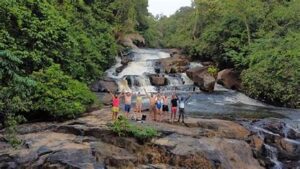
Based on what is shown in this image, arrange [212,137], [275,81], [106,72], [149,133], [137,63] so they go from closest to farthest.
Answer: [149,133]
[212,137]
[275,81]
[106,72]
[137,63]

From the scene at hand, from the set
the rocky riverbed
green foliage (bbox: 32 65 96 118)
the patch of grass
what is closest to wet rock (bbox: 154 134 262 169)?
the rocky riverbed

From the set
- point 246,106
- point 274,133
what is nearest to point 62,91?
point 274,133

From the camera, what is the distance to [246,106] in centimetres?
2955

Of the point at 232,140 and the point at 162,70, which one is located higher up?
the point at 162,70

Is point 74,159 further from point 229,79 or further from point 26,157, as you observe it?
point 229,79

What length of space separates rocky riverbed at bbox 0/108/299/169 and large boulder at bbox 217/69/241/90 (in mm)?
17890

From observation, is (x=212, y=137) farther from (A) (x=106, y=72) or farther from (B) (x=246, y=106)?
(A) (x=106, y=72)

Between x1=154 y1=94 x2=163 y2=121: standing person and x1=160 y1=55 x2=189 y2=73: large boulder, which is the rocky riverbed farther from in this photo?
x1=160 y1=55 x2=189 y2=73: large boulder

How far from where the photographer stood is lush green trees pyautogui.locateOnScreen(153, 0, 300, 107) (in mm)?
31252

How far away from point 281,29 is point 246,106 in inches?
474

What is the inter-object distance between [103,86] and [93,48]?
3144 mm

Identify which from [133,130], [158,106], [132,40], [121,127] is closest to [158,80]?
[158,106]

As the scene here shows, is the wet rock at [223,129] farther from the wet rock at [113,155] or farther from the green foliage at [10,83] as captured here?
the green foliage at [10,83]

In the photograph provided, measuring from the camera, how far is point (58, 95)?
20.4 metres
